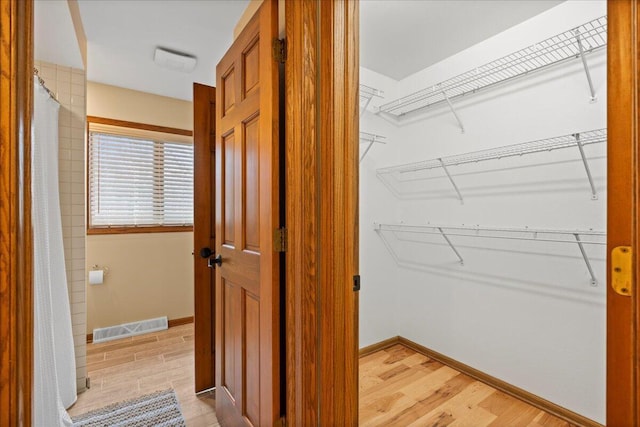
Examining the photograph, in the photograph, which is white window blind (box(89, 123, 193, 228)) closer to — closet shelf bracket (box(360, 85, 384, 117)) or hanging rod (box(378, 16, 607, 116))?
closet shelf bracket (box(360, 85, 384, 117))

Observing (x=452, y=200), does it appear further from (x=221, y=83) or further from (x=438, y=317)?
(x=221, y=83)

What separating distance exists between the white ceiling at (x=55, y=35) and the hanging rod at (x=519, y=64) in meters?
2.13

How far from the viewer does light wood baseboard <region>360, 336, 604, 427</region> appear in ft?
5.69

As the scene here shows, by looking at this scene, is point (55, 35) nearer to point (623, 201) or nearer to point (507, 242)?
point (623, 201)

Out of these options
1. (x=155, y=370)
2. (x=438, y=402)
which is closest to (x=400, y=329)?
(x=438, y=402)

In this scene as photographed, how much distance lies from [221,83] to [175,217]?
2.03 meters

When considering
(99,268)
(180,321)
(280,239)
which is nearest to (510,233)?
(280,239)

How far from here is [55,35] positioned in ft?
5.67

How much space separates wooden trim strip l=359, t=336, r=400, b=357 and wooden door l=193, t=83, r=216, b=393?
3.97 ft

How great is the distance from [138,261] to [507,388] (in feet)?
10.8

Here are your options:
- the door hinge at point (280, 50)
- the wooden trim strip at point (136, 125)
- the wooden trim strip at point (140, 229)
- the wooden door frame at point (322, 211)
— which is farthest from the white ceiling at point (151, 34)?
the wooden trim strip at point (140, 229)

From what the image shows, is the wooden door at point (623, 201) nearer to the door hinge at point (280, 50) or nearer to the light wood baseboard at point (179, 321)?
the door hinge at point (280, 50)

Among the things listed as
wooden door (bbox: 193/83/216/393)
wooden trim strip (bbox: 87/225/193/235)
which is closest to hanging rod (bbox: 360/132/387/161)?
wooden door (bbox: 193/83/216/393)

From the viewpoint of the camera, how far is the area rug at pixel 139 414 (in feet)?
5.67
